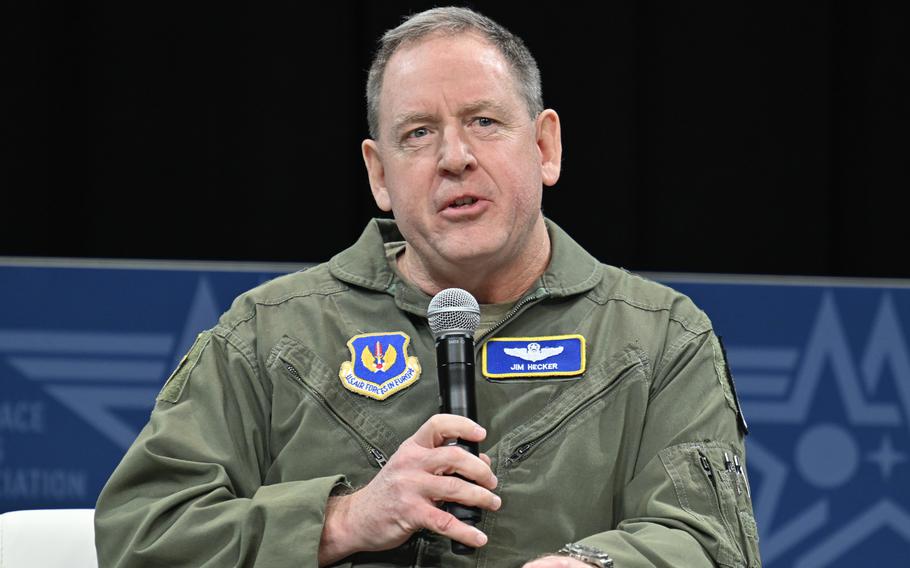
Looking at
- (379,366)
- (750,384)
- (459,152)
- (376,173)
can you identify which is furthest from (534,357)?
(750,384)

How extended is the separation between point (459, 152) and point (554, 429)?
1.52 ft

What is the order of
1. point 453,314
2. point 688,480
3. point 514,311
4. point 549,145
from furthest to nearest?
point 549,145 → point 514,311 → point 688,480 → point 453,314

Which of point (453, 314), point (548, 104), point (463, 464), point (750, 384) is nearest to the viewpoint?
point (463, 464)

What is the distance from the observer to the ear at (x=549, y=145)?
2301 mm

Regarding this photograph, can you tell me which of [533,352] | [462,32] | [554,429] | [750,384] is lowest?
[750,384]

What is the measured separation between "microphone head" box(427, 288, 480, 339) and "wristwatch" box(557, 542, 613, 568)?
0.34 metres

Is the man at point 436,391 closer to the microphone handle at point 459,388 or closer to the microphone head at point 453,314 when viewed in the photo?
the microphone handle at point 459,388

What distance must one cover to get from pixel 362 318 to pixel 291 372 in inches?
6.4

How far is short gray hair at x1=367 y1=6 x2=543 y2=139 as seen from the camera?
2184mm

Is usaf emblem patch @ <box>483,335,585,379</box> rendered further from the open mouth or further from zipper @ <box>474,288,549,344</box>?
the open mouth

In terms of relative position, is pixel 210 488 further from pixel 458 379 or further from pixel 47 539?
pixel 458 379

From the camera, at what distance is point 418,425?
6.98 feet

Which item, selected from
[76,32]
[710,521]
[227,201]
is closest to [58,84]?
[76,32]

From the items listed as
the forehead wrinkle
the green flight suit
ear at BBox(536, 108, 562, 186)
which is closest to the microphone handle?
the green flight suit
